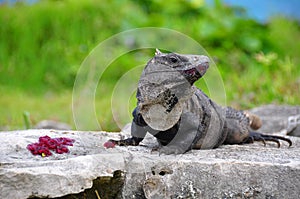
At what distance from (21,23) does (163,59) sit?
9941mm

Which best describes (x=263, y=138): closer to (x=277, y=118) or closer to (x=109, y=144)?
(x=109, y=144)

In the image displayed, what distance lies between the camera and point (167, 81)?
3.98 meters

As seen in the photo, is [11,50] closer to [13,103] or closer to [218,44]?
[13,103]

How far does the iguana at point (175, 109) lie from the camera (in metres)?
3.99

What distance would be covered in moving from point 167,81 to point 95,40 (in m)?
9.18

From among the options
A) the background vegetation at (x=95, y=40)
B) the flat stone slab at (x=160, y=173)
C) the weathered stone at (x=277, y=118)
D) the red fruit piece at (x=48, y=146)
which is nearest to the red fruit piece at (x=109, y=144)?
the flat stone slab at (x=160, y=173)

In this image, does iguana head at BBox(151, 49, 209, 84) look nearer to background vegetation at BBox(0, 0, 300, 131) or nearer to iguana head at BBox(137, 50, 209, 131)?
iguana head at BBox(137, 50, 209, 131)

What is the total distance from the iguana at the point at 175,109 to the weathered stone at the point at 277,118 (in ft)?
6.07

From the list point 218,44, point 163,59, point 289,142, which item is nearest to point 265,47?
point 218,44

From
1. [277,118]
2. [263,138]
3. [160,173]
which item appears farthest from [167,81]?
[277,118]

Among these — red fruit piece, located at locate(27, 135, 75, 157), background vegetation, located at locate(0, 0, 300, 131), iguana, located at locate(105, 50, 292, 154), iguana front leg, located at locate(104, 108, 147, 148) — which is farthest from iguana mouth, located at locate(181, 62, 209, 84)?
background vegetation, located at locate(0, 0, 300, 131)

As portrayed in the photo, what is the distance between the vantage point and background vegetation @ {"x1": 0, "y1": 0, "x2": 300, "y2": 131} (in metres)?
11.0

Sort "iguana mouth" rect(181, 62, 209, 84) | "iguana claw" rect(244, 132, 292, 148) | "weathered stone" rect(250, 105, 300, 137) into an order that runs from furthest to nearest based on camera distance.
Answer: "weathered stone" rect(250, 105, 300, 137) → "iguana claw" rect(244, 132, 292, 148) → "iguana mouth" rect(181, 62, 209, 84)

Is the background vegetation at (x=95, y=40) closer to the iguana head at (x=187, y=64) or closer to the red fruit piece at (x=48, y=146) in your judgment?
the red fruit piece at (x=48, y=146)
